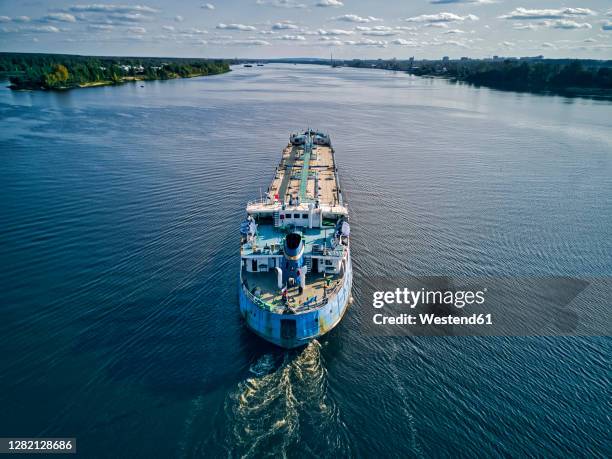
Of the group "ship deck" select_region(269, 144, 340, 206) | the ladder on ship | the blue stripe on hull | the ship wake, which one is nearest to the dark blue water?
the ship wake

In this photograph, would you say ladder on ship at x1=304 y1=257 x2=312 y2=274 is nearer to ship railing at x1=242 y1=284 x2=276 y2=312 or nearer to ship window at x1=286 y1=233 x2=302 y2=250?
ship window at x1=286 y1=233 x2=302 y2=250

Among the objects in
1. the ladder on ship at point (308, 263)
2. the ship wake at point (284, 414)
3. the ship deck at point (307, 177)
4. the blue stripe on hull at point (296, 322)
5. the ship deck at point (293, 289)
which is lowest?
the ship wake at point (284, 414)

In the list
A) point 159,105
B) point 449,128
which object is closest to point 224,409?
point 449,128

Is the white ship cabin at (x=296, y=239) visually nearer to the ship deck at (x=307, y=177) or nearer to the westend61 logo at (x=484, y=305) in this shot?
the ship deck at (x=307, y=177)

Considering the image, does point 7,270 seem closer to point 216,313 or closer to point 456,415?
point 216,313

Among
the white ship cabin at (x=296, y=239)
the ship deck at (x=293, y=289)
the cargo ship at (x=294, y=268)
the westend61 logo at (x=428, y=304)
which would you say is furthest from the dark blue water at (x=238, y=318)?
the white ship cabin at (x=296, y=239)
